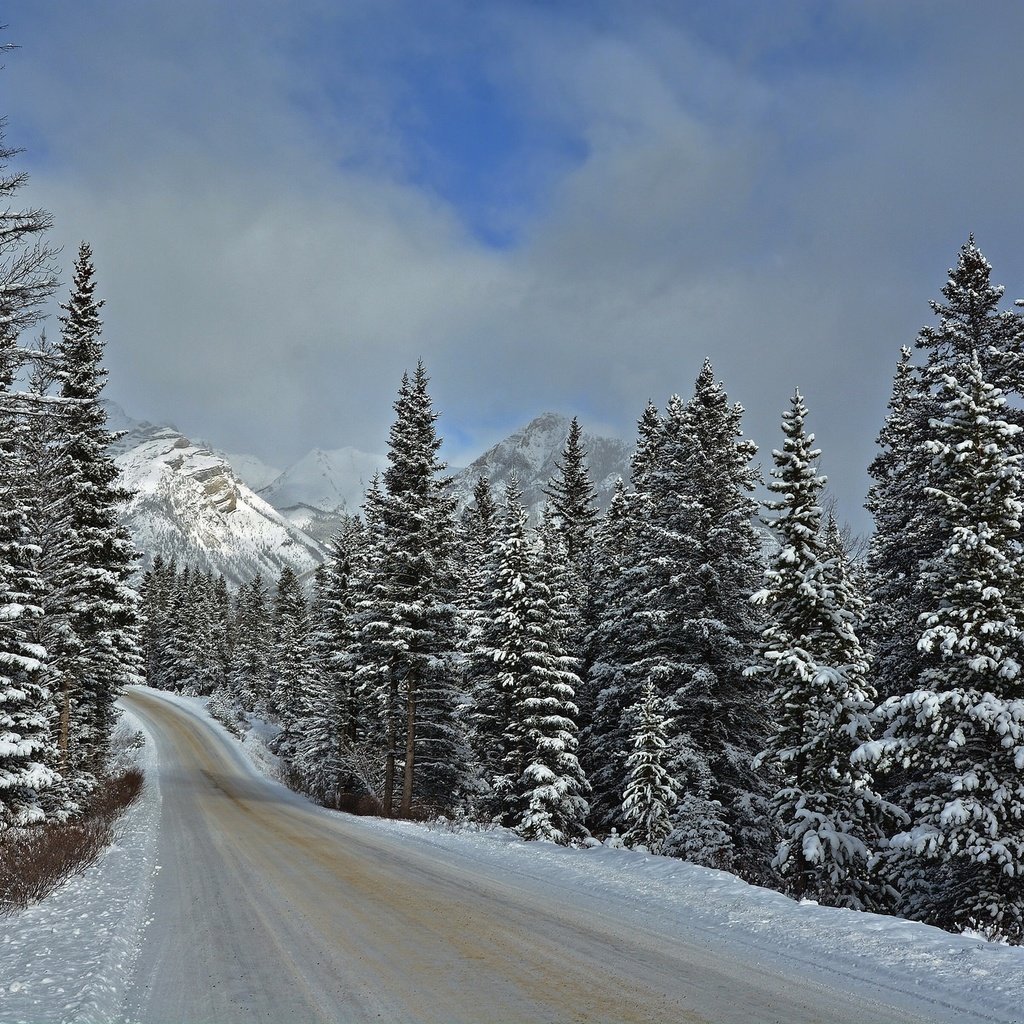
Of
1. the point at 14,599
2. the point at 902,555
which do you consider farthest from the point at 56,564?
the point at 902,555

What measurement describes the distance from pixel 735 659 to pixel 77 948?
1885 centimetres

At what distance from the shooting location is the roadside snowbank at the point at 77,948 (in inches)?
A: 243

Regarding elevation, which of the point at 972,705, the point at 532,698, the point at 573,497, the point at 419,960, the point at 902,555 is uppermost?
the point at 573,497

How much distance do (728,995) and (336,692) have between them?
30845 millimetres

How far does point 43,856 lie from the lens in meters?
12.4

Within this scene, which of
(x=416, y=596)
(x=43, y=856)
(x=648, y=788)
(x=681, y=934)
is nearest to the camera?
(x=681, y=934)

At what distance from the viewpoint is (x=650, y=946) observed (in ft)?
26.5

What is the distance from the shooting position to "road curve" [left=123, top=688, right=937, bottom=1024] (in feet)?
20.2

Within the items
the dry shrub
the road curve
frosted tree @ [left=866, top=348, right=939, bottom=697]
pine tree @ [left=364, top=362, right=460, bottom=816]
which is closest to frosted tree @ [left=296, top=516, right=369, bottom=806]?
pine tree @ [left=364, top=362, right=460, bottom=816]

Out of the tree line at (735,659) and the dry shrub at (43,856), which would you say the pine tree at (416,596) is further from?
the dry shrub at (43,856)

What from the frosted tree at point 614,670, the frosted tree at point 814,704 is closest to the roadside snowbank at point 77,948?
the frosted tree at point 814,704

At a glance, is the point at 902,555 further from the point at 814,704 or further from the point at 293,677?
the point at 293,677

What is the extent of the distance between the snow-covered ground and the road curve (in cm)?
33

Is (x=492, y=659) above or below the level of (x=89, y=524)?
below
